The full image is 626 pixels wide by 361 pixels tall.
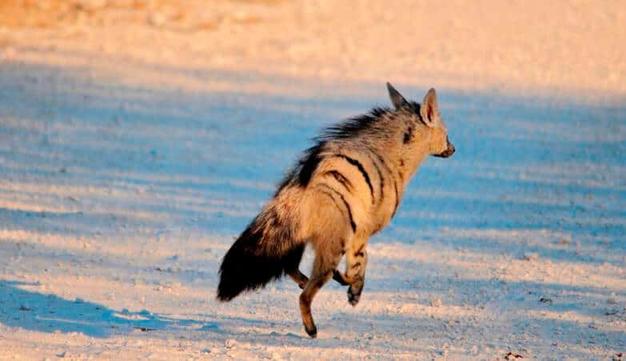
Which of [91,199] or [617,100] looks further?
[617,100]

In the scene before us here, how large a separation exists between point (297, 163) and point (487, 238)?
2.87m

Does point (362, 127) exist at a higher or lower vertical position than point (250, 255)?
higher

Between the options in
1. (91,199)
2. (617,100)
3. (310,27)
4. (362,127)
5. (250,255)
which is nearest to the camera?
(250,255)

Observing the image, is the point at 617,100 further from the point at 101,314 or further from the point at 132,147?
the point at 101,314

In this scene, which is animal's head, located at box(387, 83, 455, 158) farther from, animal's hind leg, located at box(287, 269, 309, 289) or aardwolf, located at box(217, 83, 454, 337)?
animal's hind leg, located at box(287, 269, 309, 289)

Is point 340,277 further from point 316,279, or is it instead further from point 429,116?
point 429,116

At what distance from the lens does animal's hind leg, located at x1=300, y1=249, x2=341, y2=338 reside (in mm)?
6547

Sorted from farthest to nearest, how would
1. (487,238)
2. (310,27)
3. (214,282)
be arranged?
(310,27) → (487,238) → (214,282)

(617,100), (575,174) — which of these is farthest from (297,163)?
(617,100)

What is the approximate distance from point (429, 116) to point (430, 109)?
6cm

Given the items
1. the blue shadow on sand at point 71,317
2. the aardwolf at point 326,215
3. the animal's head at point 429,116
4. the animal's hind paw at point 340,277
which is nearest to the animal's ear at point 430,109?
the animal's head at point 429,116

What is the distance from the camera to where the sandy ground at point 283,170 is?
6.96 metres

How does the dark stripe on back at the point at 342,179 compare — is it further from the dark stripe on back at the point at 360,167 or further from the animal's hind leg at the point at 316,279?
the animal's hind leg at the point at 316,279

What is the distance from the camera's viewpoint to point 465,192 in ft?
34.9
